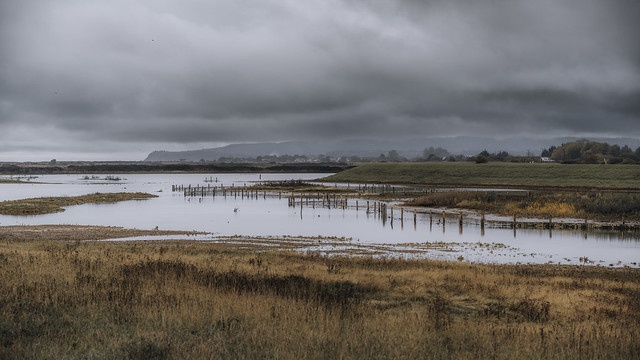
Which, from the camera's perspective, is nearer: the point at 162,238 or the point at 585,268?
the point at 585,268

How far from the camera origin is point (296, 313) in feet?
39.5

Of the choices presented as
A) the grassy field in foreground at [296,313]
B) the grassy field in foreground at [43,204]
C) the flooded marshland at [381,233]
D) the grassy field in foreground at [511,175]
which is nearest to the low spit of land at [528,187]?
the grassy field in foreground at [511,175]

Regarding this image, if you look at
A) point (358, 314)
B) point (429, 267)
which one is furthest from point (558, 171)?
point (358, 314)

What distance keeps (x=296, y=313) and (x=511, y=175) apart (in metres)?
124

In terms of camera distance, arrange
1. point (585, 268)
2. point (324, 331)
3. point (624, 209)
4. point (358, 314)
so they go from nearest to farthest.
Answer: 1. point (324, 331)
2. point (358, 314)
3. point (585, 268)
4. point (624, 209)

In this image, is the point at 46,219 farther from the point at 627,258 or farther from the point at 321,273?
the point at 627,258

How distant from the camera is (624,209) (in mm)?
59406

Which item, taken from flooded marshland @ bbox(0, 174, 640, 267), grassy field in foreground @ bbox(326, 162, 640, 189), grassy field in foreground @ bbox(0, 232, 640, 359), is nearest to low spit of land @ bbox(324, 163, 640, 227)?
grassy field in foreground @ bbox(326, 162, 640, 189)

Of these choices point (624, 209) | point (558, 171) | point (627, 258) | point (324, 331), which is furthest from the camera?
point (558, 171)

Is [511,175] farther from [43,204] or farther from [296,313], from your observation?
[296,313]

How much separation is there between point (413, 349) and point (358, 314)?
3590mm

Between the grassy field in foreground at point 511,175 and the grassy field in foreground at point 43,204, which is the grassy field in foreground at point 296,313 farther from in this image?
the grassy field in foreground at point 511,175

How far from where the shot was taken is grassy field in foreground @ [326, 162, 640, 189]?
104 meters

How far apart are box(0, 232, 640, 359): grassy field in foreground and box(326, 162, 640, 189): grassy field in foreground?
9170 cm
